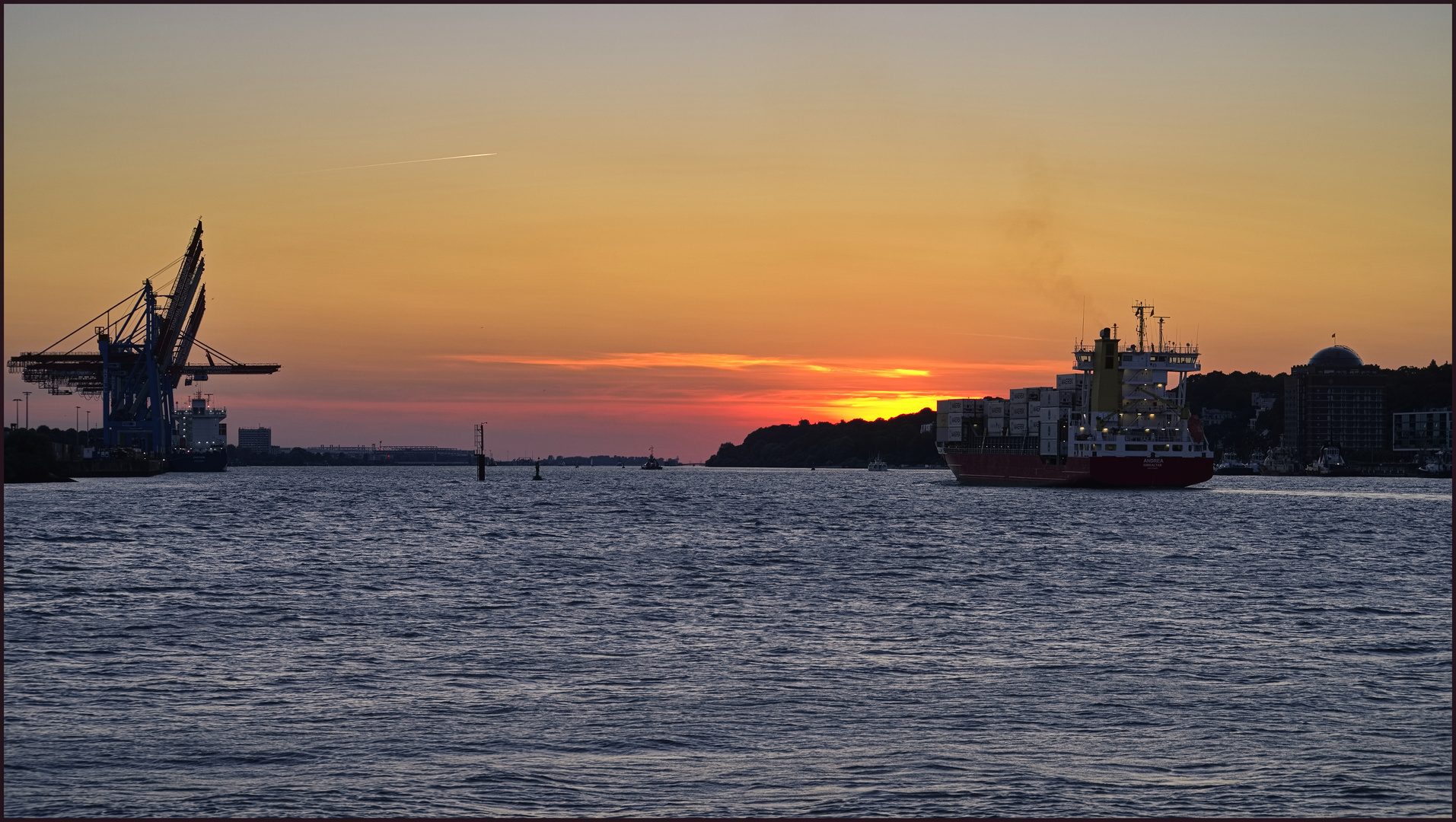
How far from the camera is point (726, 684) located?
20.3 m

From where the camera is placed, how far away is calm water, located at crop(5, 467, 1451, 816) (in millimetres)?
14016

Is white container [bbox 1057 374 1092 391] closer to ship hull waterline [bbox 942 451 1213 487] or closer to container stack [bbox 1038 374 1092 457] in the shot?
container stack [bbox 1038 374 1092 457]

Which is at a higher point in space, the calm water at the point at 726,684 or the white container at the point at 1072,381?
the white container at the point at 1072,381

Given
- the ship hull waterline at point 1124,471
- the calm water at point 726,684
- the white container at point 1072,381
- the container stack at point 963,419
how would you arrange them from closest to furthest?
1. the calm water at point 726,684
2. the ship hull waterline at point 1124,471
3. the white container at point 1072,381
4. the container stack at point 963,419

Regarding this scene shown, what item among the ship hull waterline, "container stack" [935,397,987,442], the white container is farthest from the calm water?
"container stack" [935,397,987,442]

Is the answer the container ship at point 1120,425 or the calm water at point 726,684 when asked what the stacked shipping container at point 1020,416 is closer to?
the container ship at point 1120,425

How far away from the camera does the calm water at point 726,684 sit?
14.0 metres

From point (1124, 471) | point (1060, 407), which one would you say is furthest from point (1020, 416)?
point (1124, 471)

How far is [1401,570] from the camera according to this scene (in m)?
43.4

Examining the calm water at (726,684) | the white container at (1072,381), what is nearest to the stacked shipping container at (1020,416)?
the white container at (1072,381)

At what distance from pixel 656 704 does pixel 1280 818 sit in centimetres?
880

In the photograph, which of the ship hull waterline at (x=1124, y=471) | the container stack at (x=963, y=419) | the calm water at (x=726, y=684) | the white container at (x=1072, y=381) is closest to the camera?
the calm water at (x=726, y=684)

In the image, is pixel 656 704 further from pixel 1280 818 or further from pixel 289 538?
pixel 289 538

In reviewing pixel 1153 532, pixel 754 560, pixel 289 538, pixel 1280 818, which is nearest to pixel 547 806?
pixel 1280 818
